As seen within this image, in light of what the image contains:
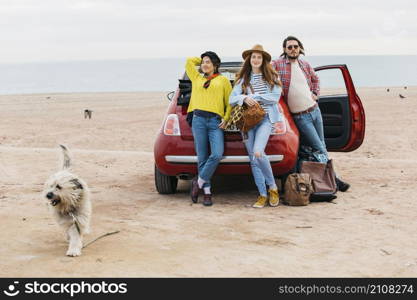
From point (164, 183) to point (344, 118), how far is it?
2669 mm

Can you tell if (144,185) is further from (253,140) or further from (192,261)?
(192,261)

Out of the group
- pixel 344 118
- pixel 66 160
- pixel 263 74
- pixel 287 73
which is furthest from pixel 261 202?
pixel 66 160

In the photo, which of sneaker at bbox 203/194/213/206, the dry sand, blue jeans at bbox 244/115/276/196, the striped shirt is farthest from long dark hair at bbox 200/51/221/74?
the dry sand

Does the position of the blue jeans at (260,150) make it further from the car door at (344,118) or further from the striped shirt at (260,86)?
the car door at (344,118)

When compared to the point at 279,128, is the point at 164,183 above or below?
below

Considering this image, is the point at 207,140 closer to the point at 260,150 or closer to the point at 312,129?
the point at 260,150

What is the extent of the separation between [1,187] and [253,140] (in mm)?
3735

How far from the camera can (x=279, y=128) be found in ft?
22.2

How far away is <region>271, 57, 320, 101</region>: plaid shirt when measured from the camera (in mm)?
7094

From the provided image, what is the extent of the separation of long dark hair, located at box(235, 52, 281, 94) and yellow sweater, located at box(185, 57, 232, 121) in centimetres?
20

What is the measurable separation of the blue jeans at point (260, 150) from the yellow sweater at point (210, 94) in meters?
0.37

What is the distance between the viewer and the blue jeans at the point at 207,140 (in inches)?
260

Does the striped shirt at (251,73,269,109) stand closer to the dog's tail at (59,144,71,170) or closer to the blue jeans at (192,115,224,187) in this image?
the blue jeans at (192,115,224,187)

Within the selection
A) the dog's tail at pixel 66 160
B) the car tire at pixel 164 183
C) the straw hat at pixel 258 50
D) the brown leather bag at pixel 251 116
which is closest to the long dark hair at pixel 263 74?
the straw hat at pixel 258 50
